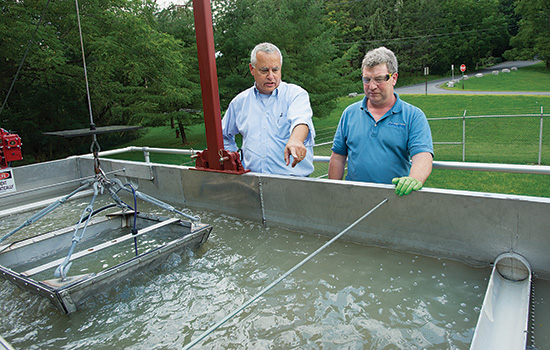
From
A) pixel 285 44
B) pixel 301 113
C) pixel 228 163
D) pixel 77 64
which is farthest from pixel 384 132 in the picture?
pixel 285 44

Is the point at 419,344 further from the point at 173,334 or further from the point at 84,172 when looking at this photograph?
the point at 84,172

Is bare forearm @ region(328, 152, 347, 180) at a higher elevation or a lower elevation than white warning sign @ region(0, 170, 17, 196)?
higher

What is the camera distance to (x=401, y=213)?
2334 mm

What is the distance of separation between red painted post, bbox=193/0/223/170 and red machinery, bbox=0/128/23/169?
10.9 feet

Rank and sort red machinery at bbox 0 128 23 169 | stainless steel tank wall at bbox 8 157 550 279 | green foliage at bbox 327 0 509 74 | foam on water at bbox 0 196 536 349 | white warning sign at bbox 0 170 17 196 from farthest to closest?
green foliage at bbox 327 0 509 74 → red machinery at bbox 0 128 23 169 → white warning sign at bbox 0 170 17 196 → stainless steel tank wall at bbox 8 157 550 279 → foam on water at bbox 0 196 536 349

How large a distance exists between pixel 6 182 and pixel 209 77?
2.88 meters

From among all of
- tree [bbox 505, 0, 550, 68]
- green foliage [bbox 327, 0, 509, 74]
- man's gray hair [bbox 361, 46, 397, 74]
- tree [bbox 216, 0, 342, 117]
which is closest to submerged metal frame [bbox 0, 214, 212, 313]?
man's gray hair [bbox 361, 46, 397, 74]

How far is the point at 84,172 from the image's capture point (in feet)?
17.1

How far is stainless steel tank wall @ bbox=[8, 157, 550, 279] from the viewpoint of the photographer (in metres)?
1.95

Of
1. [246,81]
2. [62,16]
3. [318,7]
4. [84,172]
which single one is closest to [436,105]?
[318,7]

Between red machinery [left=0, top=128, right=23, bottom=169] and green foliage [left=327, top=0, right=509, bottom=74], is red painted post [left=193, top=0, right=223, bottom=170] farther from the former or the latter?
green foliage [left=327, top=0, right=509, bottom=74]

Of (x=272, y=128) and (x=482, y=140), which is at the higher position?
(x=272, y=128)

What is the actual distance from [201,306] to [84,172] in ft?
12.8

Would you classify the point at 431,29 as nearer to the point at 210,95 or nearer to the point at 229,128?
the point at 229,128
